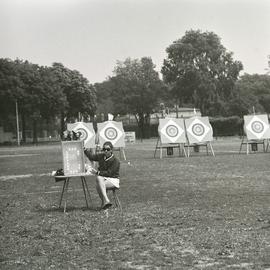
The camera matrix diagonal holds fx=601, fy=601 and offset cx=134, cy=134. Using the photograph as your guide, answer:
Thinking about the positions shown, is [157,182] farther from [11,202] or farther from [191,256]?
[191,256]

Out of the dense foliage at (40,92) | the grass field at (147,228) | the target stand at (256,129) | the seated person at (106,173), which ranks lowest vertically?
the grass field at (147,228)

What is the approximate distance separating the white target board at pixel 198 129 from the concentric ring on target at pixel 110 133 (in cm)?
412

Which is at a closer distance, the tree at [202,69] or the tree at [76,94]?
the tree at [202,69]

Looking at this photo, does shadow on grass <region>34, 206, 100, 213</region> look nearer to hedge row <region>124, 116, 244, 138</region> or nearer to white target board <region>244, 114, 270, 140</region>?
white target board <region>244, 114, 270, 140</region>

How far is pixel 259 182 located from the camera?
1611 centimetres

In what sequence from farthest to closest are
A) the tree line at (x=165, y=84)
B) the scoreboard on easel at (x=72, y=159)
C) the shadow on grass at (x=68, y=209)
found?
1. the tree line at (x=165, y=84)
2. the scoreboard on easel at (x=72, y=159)
3. the shadow on grass at (x=68, y=209)

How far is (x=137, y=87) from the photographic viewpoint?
3595 inches

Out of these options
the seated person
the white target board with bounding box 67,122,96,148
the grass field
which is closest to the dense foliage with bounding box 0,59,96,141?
the white target board with bounding box 67,122,96,148

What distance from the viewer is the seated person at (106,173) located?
475 inches

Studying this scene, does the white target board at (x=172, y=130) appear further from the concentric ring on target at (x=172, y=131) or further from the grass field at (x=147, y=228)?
the grass field at (x=147, y=228)

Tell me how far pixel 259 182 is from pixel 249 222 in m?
6.69

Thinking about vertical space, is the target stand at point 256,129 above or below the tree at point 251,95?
below

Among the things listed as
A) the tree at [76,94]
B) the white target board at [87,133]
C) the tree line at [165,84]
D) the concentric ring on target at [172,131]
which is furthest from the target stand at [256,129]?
the tree at [76,94]

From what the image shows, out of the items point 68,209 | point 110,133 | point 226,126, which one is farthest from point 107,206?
point 226,126
